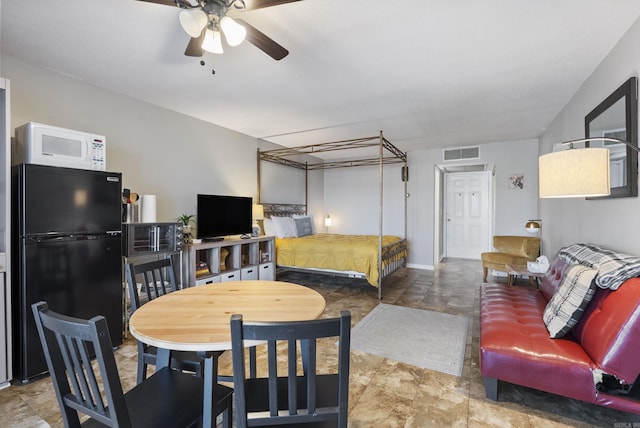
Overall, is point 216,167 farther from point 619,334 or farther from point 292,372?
point 619,334

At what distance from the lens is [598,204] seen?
260cm

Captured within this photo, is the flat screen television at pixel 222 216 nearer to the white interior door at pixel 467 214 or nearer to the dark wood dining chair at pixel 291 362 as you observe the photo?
the dark wood dining chair at pixel 291 362

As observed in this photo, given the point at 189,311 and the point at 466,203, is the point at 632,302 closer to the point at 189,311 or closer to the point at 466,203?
the point at 189,311

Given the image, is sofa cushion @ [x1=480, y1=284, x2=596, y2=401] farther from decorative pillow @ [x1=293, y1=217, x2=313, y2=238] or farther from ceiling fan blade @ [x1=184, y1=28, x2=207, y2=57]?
decorative pillow @ [x1=293, y1=217, x2=313, y2=238]

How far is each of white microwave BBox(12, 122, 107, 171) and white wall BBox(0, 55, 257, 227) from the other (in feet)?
Answer: 1.54

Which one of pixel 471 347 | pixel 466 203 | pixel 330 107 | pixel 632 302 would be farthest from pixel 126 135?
pixel 466 203

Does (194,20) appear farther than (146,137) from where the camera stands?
No

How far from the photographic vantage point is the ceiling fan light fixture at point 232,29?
1.61 meters

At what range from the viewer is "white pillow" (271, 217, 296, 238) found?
5027mm

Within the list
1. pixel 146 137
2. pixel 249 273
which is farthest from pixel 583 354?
pixel 146 137

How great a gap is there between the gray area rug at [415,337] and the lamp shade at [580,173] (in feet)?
4.96

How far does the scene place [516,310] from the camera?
7.91 feet

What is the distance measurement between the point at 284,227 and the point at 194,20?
12.1 ft

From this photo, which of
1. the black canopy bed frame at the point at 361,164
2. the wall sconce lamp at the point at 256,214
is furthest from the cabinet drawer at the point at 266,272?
the wall sconce lamp at the point at 256,214
